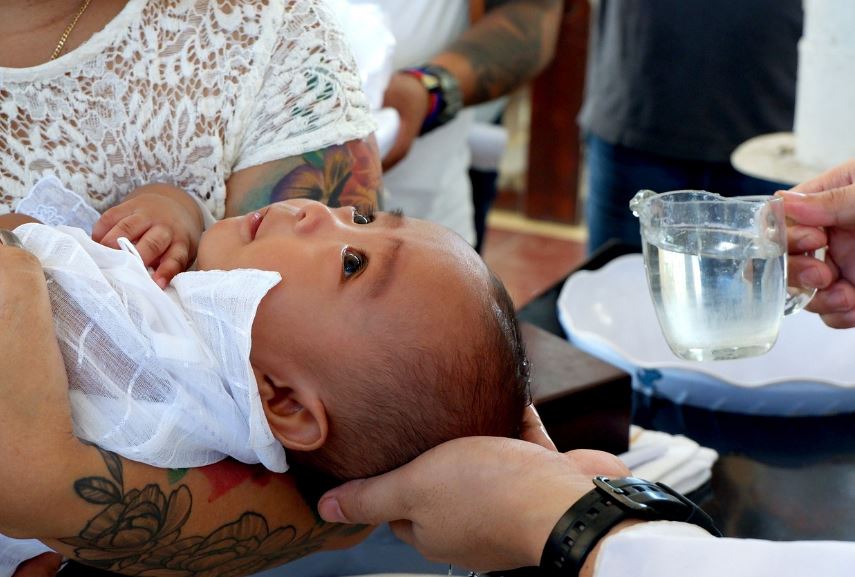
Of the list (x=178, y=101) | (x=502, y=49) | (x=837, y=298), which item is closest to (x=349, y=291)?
(x=178, y=101)

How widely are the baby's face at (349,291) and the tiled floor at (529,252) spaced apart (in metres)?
2.91

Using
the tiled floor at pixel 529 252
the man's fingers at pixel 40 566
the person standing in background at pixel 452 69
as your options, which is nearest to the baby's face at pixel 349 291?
the man's fingers at pixel 40 566

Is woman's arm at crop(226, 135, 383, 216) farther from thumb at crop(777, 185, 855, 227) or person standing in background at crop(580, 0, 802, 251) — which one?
person standing in background at crop(580, 0, 802, 251)

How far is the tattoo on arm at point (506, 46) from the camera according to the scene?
2.21 meters

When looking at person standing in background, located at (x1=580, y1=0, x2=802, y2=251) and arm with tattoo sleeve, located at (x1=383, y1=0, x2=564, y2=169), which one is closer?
arm with tattoo sleeve, located at (x1=383, y1=0, x2=564, y2=169)

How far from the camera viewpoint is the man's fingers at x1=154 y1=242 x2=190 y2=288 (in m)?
1.10

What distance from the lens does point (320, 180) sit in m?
1.28

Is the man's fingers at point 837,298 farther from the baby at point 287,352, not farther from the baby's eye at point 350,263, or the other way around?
the baby's eye at point 350,263

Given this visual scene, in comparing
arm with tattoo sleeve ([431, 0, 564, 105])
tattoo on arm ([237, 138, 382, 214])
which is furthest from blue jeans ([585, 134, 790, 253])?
tattoo on arm ([237, 138, 382, 214])

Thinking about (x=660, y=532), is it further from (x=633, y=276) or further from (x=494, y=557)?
(x=633, y=276)

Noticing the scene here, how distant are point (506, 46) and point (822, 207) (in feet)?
3.74

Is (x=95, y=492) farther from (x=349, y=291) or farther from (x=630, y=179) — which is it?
(x=630, y=179)

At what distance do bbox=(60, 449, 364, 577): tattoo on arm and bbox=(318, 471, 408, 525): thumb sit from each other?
0.06 meters

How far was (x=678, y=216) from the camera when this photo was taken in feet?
3.81
